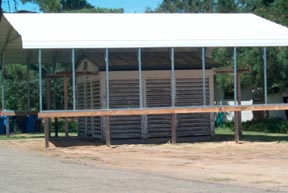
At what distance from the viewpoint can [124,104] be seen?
26219 millimetres

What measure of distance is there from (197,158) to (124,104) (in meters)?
7.24

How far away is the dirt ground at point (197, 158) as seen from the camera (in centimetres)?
1479

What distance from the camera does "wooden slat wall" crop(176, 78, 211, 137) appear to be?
26.8 m

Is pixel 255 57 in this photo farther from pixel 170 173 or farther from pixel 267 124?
pixel 170 173

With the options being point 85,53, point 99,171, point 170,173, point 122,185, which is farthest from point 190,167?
point 85,53

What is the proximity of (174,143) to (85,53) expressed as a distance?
6936mm

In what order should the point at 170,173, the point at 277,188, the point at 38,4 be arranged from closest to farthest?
the point at 277,188 < the point at 170,173 < the point at 38,4

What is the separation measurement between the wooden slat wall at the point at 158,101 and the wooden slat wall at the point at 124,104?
1.63 feet

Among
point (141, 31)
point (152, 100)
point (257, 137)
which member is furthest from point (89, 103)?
point (257, 137)

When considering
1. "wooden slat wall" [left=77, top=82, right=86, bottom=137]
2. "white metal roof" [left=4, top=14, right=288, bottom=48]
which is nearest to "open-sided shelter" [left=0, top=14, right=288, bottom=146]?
"white metal roof" [left=4, top=14, right=288, bottom=48]

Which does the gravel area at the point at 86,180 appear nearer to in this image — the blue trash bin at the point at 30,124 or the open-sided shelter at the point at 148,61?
the open-sided shelter at the point at 148,61

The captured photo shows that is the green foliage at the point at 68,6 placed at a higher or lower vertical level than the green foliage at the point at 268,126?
higher

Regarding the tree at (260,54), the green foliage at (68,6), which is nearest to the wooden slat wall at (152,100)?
the tree at (260,54)

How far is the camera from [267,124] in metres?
37.1
